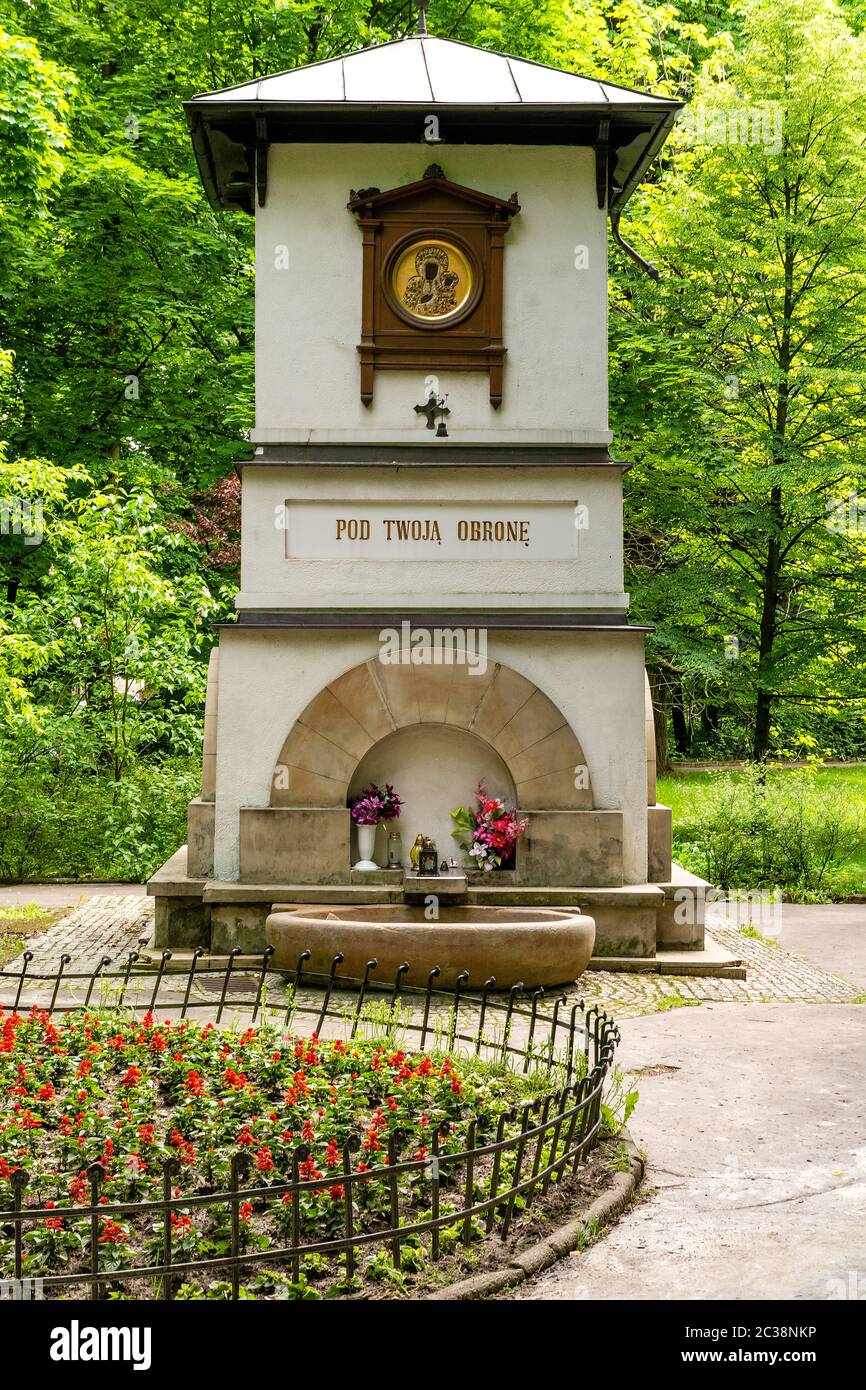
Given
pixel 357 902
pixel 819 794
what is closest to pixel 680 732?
pixel 819 794

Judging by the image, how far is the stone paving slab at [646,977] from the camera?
35.3ft

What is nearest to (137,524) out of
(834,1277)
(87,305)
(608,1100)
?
(87,305)

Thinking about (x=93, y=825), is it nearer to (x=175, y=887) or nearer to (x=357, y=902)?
(x=175, y=887)

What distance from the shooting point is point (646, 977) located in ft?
38.0

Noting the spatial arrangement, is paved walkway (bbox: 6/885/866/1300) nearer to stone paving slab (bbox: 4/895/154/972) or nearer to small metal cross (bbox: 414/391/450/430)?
stone paving slab (bbox: 4/895/154/972)

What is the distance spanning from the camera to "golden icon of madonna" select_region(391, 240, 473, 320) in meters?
12.3

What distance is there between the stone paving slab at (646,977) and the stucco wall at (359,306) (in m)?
4.71

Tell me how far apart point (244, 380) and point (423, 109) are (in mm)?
10732

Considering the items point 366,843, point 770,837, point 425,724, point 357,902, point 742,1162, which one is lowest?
point 742,1162

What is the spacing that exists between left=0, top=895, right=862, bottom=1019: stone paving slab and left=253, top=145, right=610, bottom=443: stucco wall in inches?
185

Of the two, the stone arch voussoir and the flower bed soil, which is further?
the stone arch voussoir

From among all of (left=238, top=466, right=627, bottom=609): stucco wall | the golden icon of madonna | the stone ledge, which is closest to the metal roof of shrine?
the golden icon of madonna

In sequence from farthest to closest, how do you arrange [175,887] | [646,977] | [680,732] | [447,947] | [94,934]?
[680,732], [94,934], [175,887], [646,977], [447,947]

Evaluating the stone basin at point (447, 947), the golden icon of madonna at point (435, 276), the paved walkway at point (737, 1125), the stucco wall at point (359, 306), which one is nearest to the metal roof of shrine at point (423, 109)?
the stucco wall at point (359, 306)
